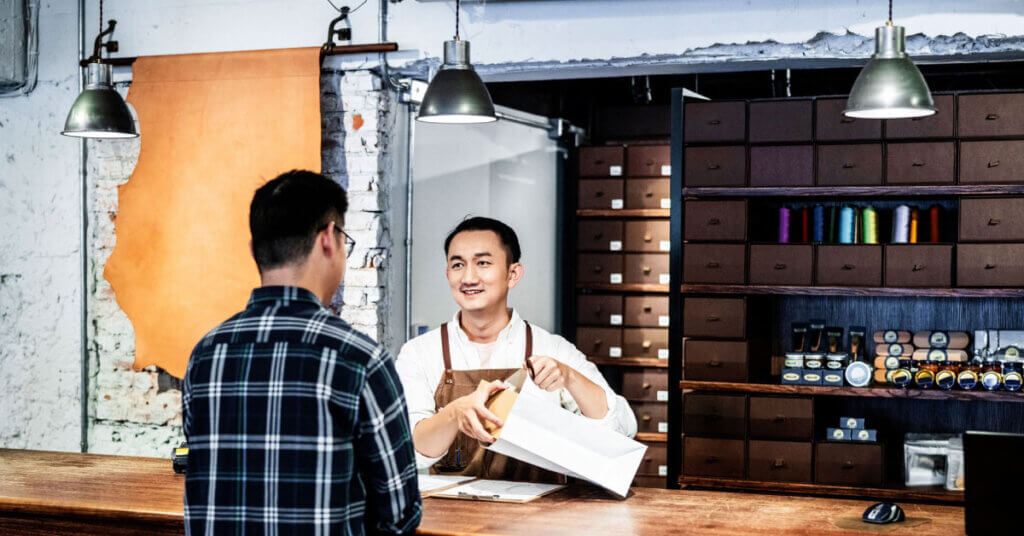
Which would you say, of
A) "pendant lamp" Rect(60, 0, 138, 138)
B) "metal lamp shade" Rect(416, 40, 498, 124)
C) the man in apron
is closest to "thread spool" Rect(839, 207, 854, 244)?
the man in apron

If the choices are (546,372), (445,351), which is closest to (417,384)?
(445,351)

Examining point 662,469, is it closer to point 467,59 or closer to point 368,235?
point 368,235

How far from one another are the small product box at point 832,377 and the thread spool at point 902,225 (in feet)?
1.83

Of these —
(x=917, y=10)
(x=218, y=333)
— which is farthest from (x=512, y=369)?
(x=917, y=10)

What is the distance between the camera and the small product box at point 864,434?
3990 millimetres

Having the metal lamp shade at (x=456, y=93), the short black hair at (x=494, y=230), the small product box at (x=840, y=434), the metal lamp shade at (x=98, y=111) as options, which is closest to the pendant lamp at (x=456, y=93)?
the metal lamp shade at (x=456, y=93)

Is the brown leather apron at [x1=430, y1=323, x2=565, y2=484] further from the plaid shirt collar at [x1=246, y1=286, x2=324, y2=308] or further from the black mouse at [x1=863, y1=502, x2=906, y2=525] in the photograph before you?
the plaid shirt collar at [x1=246, y1=286, x2=324, y2=308]

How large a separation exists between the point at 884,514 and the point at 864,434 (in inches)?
62.7

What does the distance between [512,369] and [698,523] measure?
3.00 ft

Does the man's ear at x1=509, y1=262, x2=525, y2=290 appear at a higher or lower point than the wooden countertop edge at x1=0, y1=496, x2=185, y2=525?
higher

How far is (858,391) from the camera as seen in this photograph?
154 inches

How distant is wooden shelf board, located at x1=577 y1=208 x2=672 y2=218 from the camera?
596cm

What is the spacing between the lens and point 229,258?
4.18 m

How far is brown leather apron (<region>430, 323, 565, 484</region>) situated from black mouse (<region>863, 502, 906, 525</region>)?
2.84 ft
